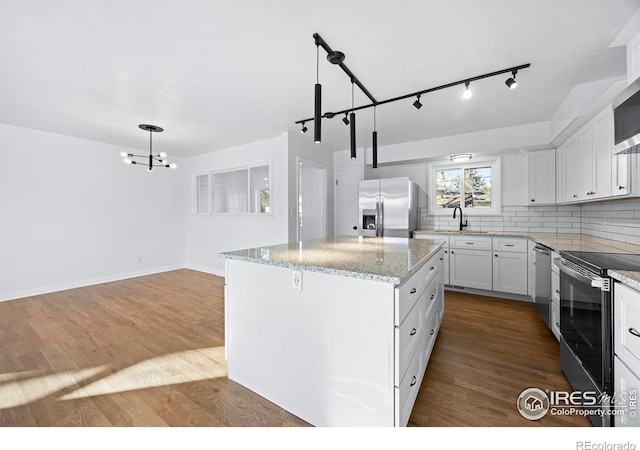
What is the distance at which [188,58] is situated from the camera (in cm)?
229

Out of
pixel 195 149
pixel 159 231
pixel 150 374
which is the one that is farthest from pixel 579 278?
pixel 159 231

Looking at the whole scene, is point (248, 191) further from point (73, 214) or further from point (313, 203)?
point (73, 214)

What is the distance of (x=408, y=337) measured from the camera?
59.4 inches

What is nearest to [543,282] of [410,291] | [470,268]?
[470,268]

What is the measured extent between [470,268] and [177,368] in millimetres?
3868

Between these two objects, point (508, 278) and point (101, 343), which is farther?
point (508, 278)

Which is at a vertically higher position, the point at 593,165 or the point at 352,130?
the point at 352,130

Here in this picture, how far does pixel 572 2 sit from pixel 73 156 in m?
6.26

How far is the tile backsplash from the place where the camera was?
2.70 m

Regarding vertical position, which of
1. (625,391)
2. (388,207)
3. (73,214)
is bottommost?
(625,391)

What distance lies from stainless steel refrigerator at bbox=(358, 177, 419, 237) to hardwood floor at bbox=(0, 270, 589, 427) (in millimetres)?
1379

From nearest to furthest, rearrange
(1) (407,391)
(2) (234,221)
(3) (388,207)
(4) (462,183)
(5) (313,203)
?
(1) (407,391) → (3) (388,207) → (4) (462,183) → (2) (234,221) → (5) (313,203)

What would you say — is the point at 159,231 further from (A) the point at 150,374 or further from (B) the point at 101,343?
(A) the point at 150,374

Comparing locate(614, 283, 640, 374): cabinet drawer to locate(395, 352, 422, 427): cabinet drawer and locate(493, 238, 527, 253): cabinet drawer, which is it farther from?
locate(493, 238, 527, 253): cabinet drawer
